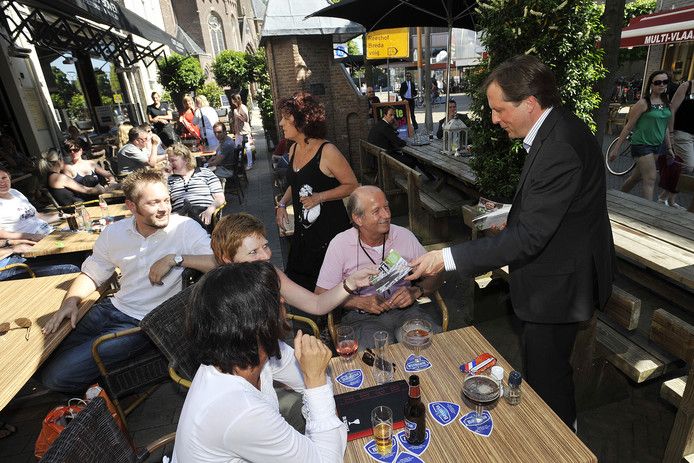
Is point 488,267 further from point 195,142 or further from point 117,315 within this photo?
point 195,142

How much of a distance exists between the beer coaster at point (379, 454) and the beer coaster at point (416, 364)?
1.52 ft

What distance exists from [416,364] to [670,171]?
19.9 ft

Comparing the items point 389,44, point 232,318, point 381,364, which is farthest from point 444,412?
point 389,44

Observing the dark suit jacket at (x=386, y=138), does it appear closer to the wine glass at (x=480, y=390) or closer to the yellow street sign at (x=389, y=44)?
the wine glass at (x=480, y=390)

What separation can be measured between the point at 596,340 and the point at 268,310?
8.15 ft

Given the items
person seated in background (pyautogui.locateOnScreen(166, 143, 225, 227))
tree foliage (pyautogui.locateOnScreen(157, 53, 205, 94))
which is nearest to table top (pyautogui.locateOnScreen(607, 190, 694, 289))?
person seated in background (pyautogui.locateOnScreen(166, 143, 225, 227))

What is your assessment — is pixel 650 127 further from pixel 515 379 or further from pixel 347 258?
pixel 515 379

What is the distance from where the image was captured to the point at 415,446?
5.67ft

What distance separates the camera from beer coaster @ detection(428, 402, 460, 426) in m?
1.83

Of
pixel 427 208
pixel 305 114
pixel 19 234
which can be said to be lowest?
pixel 427 208

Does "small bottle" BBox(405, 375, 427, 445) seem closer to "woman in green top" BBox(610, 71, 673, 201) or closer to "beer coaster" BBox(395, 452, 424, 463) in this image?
"beer coaster" BBox(395, 452, 424, 463)

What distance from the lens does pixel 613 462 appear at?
2.71 m

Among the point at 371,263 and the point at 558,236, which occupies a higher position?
the point at 558,236

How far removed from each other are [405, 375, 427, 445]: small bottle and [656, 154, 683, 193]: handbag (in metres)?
6.37
